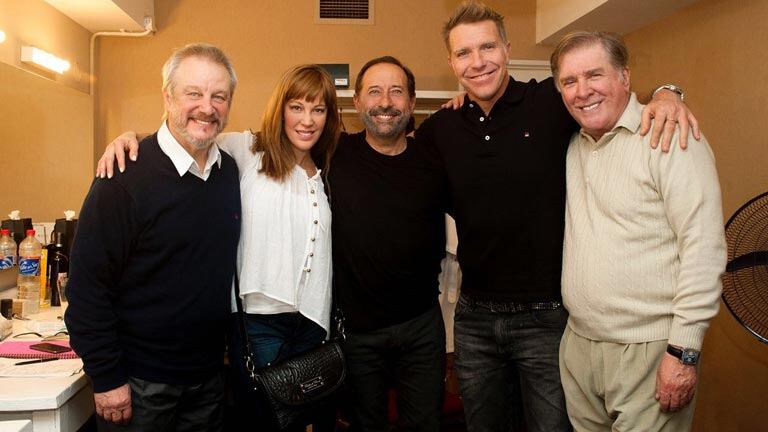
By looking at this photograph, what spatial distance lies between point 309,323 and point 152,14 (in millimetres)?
2802

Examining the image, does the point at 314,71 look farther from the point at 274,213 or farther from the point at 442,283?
the point at 442,283

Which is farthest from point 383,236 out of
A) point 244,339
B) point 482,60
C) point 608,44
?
point 608,44

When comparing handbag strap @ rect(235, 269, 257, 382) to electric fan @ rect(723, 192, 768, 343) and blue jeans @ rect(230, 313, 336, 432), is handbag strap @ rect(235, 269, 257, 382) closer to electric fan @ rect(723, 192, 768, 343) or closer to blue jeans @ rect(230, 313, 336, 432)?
blue jeans @ rect(230, 313, 336, 432)

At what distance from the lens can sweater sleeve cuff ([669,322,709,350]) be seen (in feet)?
4.48

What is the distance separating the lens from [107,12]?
129 inches

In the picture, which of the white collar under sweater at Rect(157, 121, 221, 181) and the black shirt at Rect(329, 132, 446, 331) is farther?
the black shirt at Rect(329, 132, 446, 331)

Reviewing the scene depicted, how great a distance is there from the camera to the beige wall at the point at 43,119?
2.47 meters

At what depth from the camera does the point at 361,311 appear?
196 centimetres

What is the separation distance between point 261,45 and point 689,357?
10.9ft

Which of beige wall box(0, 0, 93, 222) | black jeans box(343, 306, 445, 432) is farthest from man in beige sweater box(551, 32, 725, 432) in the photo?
beige wall box(0, 0, 93, 222)

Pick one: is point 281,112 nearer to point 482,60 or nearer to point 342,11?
point 482,60

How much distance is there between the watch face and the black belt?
0.45 metres

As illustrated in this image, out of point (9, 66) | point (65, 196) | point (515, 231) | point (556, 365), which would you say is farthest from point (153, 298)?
point (65, 196)

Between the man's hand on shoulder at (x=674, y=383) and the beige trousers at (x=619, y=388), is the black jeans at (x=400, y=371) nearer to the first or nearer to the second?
the beige trousers at (x=619, y=388)
